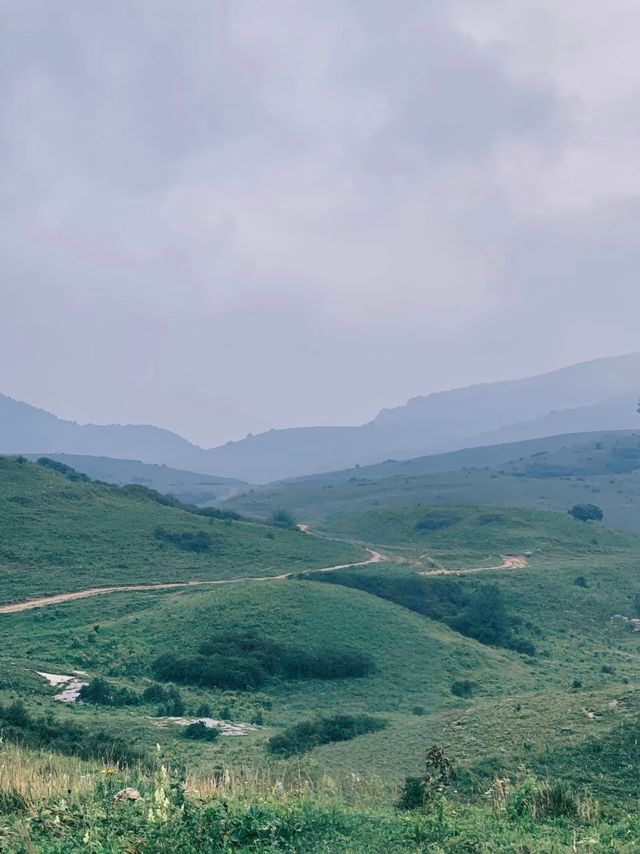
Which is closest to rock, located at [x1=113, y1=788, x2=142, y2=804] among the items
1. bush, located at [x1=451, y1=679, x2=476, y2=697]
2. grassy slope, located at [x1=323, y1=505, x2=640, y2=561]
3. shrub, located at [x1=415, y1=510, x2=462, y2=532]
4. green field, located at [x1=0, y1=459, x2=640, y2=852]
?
green field, located at [x1=0, y1=459, x2=640, y2=852]

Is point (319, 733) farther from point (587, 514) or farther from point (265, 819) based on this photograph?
point (587, 514)

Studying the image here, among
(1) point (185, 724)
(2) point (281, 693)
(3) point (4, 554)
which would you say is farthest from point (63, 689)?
(3) point (4, 554)

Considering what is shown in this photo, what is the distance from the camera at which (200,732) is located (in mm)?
31734

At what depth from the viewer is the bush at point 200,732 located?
3142cm

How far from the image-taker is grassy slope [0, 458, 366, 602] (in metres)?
72.8

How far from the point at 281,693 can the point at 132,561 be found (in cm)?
3952

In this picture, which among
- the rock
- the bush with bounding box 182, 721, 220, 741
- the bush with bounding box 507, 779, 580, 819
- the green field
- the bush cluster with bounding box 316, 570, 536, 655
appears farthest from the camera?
the bush cluster with bounding box 316, 570, 536, 655

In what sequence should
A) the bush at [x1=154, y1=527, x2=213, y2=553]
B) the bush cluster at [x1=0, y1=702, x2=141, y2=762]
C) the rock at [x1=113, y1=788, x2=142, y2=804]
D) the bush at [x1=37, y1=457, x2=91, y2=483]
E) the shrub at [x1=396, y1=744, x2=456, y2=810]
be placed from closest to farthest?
the rock at [x1=113, y1=788, x2=142, y2=804] < the shrub at [x1=396, y1=744, x2=456, y2=810] < the bush cluster at [x1=0, y1=702, x2=141, y2=762] < the bush at [x1=154, y1=527, x2=213, y2=553] < the bush at [x1=37, y1=457, x2=91, y2=483]

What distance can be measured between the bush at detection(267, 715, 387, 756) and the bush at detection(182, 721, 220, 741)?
9.40ft

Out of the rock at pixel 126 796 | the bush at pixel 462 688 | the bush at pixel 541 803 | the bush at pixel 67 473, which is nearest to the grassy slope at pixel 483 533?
the bush at pixel 67 473

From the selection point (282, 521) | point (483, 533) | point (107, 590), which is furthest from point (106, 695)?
point (282, 521)

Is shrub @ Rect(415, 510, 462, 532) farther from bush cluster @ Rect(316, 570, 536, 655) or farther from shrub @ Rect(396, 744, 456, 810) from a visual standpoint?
shrub @ Rect(396, 744, 456, 810)

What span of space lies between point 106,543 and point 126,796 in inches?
2882

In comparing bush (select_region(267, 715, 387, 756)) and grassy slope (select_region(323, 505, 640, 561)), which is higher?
bush (select_region(267, 715, 387, 756))
